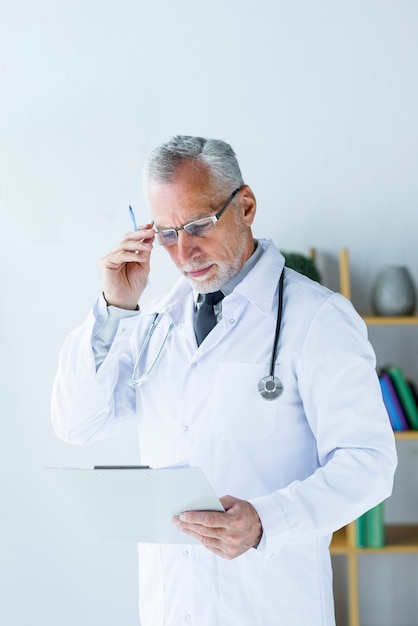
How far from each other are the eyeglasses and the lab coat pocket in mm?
281

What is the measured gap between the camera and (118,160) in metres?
3.08

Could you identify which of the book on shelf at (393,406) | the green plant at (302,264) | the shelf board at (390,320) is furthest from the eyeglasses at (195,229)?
the book on shelf at (393,406)

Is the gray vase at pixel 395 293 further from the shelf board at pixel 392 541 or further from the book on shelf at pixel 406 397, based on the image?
the shelf board at pixel 392 541

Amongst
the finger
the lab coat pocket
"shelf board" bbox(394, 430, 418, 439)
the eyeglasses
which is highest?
the eyeglasses

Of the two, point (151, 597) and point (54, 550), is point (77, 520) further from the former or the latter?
point (151, 597)

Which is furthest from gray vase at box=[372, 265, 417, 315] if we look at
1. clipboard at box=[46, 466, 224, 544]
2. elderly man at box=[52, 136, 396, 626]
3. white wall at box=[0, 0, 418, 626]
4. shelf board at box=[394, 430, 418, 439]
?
clipboard at box=[46, 466, 224, 544]

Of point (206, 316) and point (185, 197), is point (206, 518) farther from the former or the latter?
point (185, 197)

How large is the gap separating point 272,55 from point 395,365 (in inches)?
48.9

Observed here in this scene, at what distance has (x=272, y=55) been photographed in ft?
10.0

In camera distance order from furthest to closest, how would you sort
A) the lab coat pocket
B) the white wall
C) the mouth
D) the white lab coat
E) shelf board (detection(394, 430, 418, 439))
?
the white wall
shelf board (detection(394, 430, 418, 439))
the mouth
the lab coat pocket
the white lab coat

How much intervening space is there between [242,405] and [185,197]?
0.45 meters

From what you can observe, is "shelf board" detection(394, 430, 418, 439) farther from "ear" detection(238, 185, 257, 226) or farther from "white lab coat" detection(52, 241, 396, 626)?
"ear" detection(238, 185, 257, 226)

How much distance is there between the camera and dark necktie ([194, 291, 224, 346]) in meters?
1.82

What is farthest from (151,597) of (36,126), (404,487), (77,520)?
(36,126)
